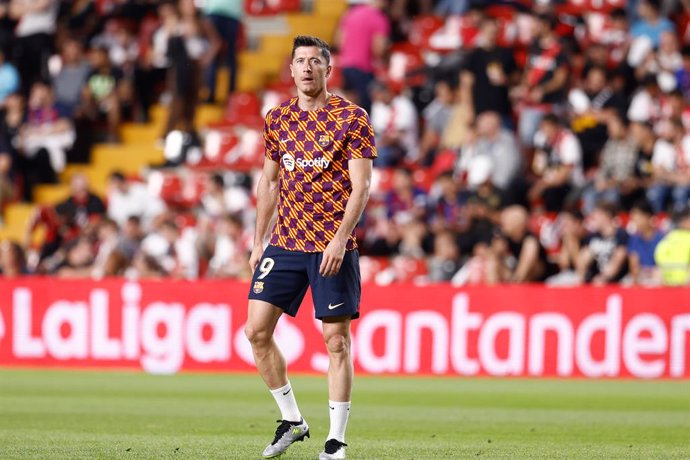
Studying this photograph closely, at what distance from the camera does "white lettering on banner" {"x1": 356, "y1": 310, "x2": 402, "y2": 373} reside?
16.7 m

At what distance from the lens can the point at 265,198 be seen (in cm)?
870

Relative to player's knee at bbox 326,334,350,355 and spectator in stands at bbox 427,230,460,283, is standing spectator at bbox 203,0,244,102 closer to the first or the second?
spectator in stands at bbox 427,230,460,283

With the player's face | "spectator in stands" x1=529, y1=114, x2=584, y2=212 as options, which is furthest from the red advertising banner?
the player's face

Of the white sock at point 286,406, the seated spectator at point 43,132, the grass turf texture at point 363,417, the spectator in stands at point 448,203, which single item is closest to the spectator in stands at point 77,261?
the grass turf texture at point 363,417

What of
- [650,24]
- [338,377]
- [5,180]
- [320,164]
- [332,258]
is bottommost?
[338,377]

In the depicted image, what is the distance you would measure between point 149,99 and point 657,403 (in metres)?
13.1

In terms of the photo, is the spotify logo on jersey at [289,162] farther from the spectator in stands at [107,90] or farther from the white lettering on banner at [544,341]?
the spectator in stands at [107,90]

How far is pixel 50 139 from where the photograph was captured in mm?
22953

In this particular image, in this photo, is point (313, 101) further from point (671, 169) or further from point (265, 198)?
point (671, 169)

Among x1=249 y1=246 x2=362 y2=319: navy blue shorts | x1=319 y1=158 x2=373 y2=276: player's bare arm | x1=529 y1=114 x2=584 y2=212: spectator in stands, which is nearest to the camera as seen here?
x1=319 y1=158 x2=373 y2=276: player's bare arm

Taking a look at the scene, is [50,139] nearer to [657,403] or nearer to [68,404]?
[68,404]

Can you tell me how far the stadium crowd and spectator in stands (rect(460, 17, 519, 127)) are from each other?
3 cm

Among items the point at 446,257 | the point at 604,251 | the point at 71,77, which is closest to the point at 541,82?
the point at 446,257

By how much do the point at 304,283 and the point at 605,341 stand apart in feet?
27.6
